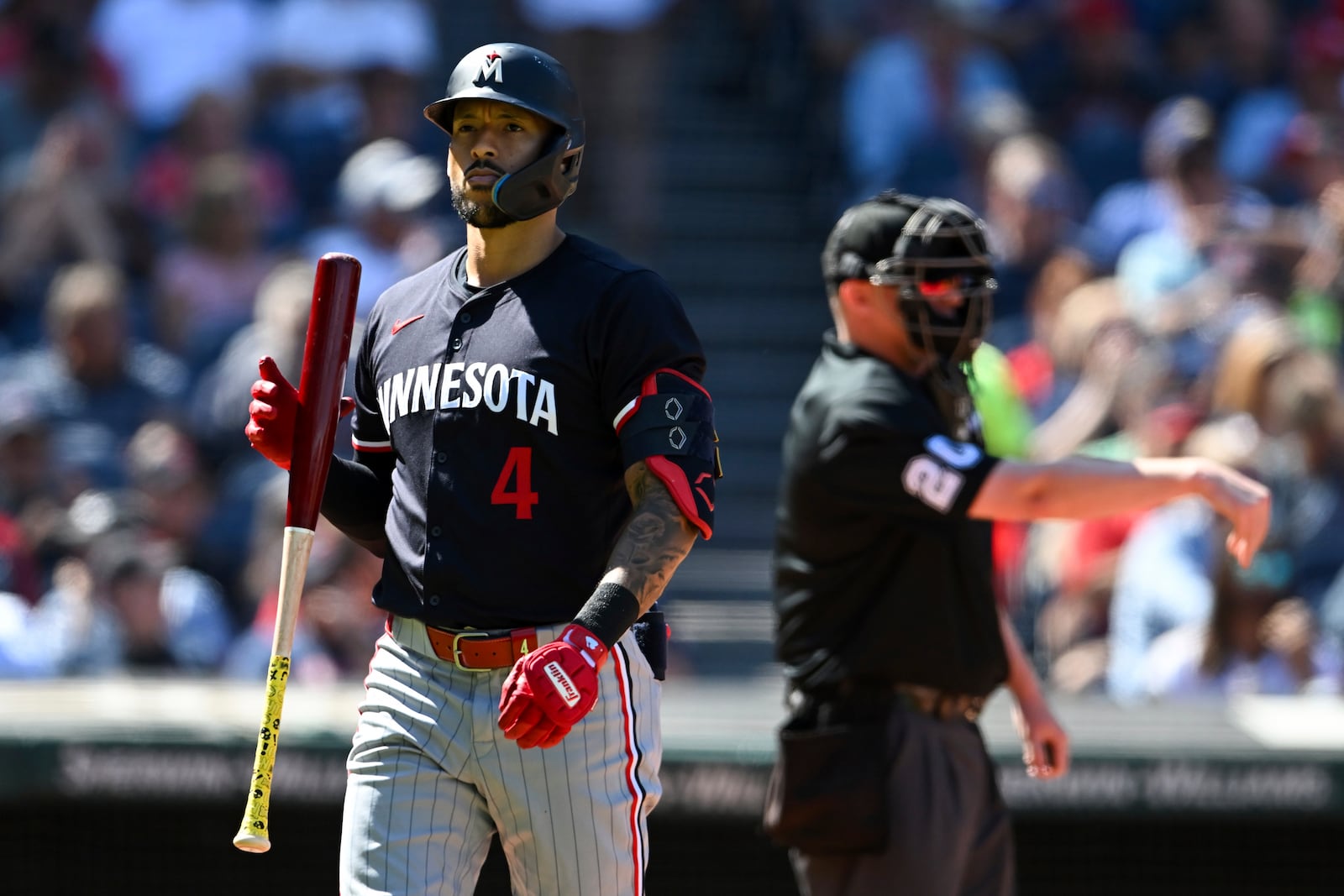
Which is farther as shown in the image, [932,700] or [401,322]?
[932,700]

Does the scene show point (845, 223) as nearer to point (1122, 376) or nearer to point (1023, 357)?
point (1122, 376)

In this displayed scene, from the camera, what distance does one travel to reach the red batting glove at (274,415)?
3.37 m

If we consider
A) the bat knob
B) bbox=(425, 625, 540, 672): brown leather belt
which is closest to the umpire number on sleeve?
bbox=(425, 625, 540, 672): brown leather belt

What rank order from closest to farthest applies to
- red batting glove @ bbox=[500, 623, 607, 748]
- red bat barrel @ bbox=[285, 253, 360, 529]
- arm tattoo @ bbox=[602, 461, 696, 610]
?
1. red batting glove @ bbox=[500, 623, 607, 748]
2. arm tattoo @ bbox=[602, 461, 696, 610]
3. red bat barrel @ bbox=[285, 253, 360, 529]

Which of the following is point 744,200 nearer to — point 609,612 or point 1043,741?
point 1043,741

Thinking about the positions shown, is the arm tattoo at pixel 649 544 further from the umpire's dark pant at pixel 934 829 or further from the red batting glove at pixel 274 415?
the umpire's dark pant at pixel 934 829

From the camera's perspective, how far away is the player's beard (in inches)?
129

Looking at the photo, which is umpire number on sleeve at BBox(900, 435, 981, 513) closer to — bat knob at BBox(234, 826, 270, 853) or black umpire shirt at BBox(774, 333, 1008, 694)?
black umpire shirt at BBox(774, 333, 1008, 694)

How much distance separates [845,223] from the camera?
4043 millimetres

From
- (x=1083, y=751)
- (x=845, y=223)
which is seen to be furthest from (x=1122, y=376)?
(x=845, y=223)

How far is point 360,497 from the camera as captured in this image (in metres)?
3.57

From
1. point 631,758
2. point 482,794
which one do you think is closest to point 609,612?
point 631,758

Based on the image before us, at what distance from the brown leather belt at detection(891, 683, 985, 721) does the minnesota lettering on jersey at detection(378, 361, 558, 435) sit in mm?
1025

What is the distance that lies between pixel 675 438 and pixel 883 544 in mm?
842
